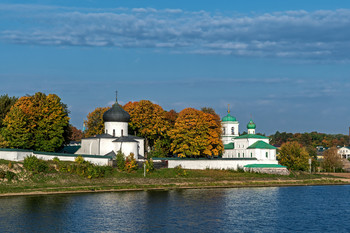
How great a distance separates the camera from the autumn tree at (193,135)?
76750 millimetres

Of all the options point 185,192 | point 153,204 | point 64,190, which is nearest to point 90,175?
point 64,190

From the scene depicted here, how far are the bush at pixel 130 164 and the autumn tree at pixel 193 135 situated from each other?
10.6 metres

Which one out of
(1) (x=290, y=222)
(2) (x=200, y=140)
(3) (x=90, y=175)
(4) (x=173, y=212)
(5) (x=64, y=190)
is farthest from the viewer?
(2) (x=200, y=140)

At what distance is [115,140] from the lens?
71250mm

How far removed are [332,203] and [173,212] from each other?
1806cm

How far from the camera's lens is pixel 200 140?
77000 millimetres

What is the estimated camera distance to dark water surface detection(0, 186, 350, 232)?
37781mm

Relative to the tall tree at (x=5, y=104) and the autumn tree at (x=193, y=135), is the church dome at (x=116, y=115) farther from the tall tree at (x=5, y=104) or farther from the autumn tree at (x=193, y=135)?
the tall tree at (x=5, y=104)

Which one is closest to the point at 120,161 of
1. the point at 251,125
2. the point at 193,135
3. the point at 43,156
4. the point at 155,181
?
the point at 155,181

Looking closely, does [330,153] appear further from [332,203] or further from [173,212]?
[173,212]

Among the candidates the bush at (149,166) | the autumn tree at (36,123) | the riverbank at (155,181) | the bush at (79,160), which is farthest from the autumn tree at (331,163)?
the bush at (79,160)

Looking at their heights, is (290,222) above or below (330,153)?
below

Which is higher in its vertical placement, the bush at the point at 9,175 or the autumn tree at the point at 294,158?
the autumn tree at the point at 294,158

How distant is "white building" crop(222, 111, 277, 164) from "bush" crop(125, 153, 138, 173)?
2188 cm
